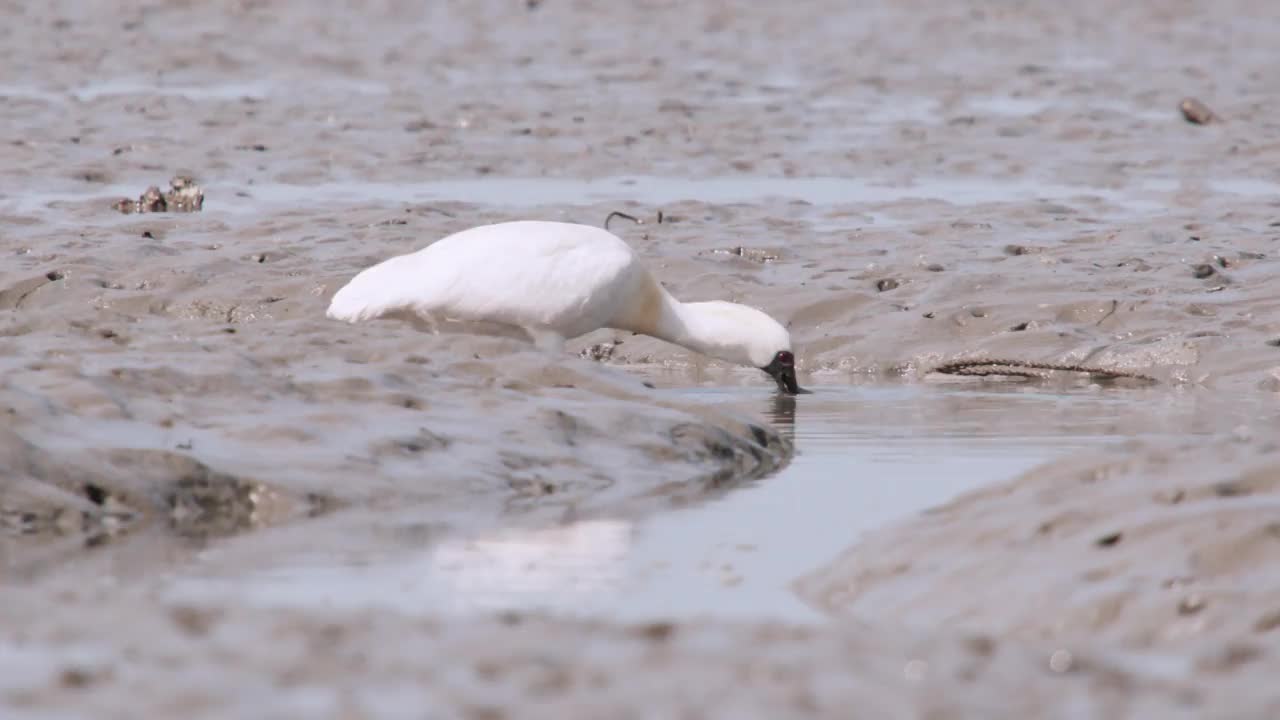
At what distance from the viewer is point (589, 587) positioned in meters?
5.78

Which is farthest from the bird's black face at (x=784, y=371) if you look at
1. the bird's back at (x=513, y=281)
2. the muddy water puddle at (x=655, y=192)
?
the muddy water puddle at (x=655, y=192)

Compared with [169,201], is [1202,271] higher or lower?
higher

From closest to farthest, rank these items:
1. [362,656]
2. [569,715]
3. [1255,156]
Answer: [569,715], [362,656], [1255,156]

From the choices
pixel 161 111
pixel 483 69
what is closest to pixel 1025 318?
pixel 161 111

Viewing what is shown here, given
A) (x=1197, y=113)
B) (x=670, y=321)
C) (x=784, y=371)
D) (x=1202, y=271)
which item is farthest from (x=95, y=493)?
(x=1197, y=113)

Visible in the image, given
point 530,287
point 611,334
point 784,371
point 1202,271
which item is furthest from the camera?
point 1202,271

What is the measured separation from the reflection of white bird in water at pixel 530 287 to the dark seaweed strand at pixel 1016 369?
1004 mm

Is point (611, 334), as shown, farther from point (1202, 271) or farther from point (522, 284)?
point (1202, 271)

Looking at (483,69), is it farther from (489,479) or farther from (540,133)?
(489,479)

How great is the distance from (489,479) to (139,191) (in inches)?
347

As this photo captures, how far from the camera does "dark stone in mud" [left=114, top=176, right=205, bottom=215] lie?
571 inches

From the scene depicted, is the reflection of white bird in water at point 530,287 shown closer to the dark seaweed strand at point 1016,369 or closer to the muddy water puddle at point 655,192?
the dark seaweed strand at point 1016,369

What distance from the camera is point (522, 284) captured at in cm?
986

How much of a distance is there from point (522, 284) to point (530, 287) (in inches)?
1.4
